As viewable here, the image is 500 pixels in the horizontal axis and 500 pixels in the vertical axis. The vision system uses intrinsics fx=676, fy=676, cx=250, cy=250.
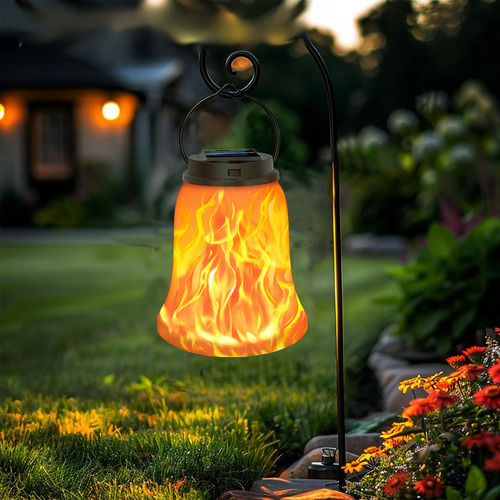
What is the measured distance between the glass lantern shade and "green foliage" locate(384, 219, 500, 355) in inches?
83.2

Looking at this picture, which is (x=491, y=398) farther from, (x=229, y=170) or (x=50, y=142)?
(x=50, y=142)

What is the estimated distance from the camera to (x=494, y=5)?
8805 millimetres

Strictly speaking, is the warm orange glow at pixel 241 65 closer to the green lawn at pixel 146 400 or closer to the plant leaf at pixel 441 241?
the green lawn at pixel 146 400

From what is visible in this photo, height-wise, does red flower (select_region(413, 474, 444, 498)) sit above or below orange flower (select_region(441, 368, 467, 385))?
below

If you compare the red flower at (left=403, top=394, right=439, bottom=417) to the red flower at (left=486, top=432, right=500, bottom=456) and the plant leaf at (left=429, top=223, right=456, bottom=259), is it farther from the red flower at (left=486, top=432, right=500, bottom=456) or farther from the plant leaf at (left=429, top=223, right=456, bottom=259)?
the plant leaf at (left=429, top=223, right=456, bottom=259)

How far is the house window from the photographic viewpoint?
48.4ft

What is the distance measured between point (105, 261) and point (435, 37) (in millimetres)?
7333

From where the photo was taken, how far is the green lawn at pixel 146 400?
2.28 metres

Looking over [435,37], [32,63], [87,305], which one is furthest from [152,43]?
[87,305]

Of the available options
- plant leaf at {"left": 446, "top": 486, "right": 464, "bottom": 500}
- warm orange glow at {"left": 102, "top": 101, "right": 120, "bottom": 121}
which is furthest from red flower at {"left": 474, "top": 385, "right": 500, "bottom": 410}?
warm orange glow at {"left": 102, "top": 101, "right": 120, "bottom": 121}

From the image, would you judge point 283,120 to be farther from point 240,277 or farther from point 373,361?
point 240,277

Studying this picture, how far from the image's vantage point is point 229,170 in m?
1.73

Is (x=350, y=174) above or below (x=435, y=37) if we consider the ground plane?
below

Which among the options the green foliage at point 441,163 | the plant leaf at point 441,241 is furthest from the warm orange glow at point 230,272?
the green foliage at point 441,163
